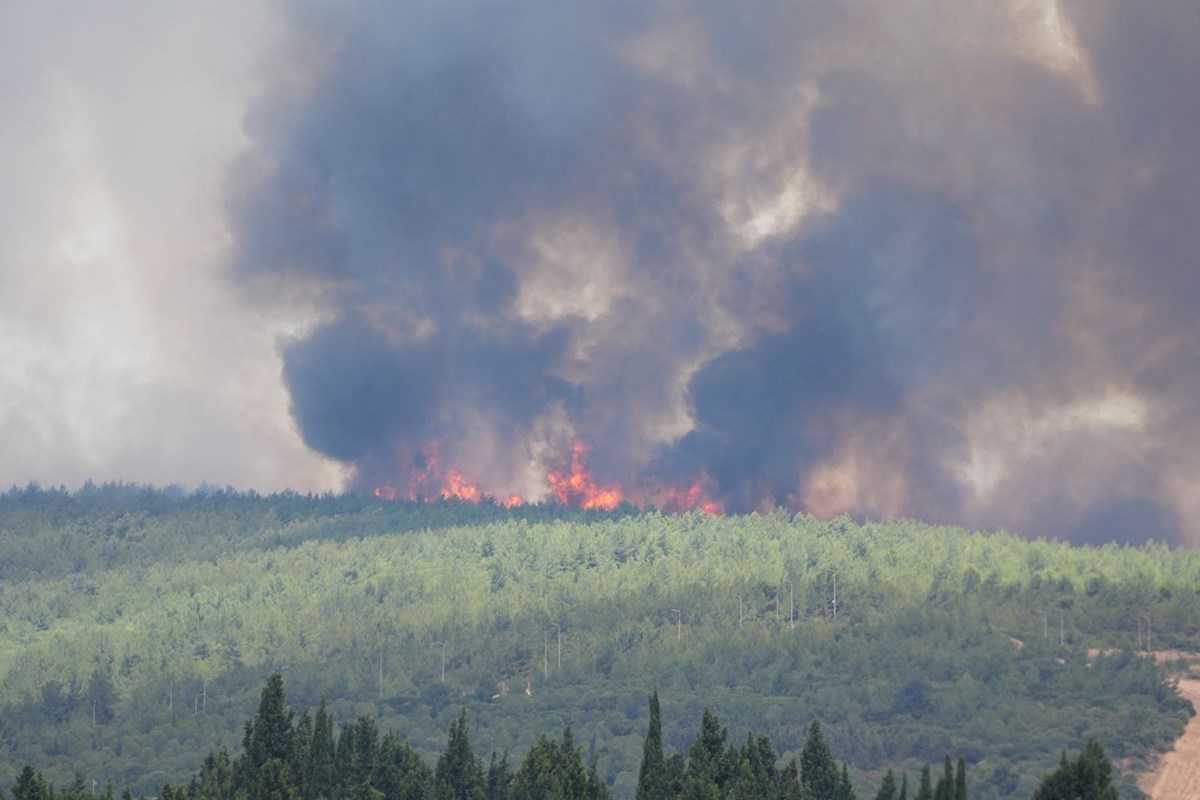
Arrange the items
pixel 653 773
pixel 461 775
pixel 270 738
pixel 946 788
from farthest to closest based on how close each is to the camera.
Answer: pixel 461 775 → pixel 270 738 → pixel 653 773 → pixel 946 788

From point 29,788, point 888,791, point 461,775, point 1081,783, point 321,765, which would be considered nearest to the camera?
point 1081,783

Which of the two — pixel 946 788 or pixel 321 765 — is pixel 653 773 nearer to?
pixel 321 765

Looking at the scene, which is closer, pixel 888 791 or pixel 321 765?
pixel 888 791

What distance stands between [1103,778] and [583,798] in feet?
135

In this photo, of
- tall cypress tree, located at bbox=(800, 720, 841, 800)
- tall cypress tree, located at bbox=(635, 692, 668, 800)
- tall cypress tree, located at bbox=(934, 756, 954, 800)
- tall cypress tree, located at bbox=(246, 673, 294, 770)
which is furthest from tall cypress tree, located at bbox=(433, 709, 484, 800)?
tall cypress tree, located at bbox=(934, 756, 954, 800)

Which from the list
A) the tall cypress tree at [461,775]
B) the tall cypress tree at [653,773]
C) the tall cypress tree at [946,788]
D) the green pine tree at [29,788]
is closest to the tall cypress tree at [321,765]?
the tall cypress tree at [461,775]

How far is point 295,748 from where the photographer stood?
503 ft

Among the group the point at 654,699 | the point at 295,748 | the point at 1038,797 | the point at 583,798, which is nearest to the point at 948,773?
the point at 1038,797

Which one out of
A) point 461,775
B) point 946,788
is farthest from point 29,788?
point 946,788

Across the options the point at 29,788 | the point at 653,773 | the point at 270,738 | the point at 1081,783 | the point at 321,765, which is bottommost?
the point at 29,788

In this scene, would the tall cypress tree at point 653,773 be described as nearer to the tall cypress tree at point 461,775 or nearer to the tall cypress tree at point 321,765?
the tall cypress tree at point 461,775

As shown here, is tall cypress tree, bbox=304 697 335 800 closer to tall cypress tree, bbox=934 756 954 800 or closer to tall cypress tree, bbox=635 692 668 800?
tall cypress tree, bbox=635 692 668 800

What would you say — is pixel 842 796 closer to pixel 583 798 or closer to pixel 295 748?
pixel 583 798

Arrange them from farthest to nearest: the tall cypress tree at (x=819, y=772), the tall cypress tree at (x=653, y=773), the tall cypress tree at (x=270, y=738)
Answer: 1. the tall cypress tree at (x=819, y=772)
2. the tall cypress tree at (x=270, y=738)
3. the tall cypress tree at (x=653, y=773)
